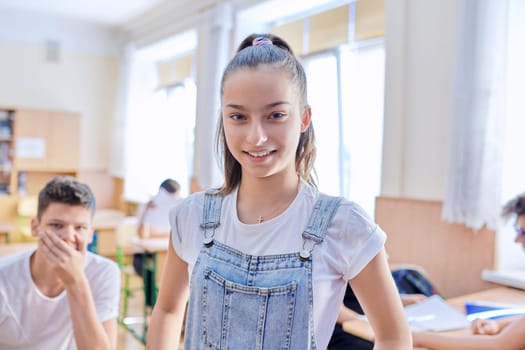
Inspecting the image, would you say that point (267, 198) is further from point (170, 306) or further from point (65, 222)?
point (65, 222)

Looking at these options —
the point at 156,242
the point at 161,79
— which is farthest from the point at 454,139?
the point at 161,79

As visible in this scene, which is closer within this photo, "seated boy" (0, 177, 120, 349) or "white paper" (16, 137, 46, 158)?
"seated boy" (0, 177, 120, 349)

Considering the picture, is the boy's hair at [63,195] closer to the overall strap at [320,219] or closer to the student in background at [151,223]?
the overall strap at [320,219]

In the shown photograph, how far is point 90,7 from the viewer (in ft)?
21.1

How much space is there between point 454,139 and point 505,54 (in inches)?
20.2

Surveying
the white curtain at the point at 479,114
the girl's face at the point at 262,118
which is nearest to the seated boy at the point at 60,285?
the girl's face at the point at 262,118

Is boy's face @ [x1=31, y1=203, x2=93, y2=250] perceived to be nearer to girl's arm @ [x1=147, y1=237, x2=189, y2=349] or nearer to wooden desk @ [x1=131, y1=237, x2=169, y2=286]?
girl's arm @ [x1=147, y1=237, x2=189, y2=349]

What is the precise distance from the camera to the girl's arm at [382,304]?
86 centimetres

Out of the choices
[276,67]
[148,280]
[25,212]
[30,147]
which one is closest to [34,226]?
[276,67]

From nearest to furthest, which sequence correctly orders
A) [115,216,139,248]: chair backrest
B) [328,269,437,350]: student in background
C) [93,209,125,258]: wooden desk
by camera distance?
[328,269,437,350]: student in background
[115,216,139,248]: chair backrest
[93,209,125,258]: wooden desk

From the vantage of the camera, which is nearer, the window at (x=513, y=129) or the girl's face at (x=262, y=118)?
the girl's face at (x=262, y=118)

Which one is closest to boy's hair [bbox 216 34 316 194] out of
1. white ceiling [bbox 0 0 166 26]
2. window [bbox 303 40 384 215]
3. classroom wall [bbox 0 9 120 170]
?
window [bbox 303 40 384 215]

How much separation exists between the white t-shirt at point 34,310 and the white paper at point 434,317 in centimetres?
115

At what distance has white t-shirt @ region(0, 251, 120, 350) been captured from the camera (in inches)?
59.7
